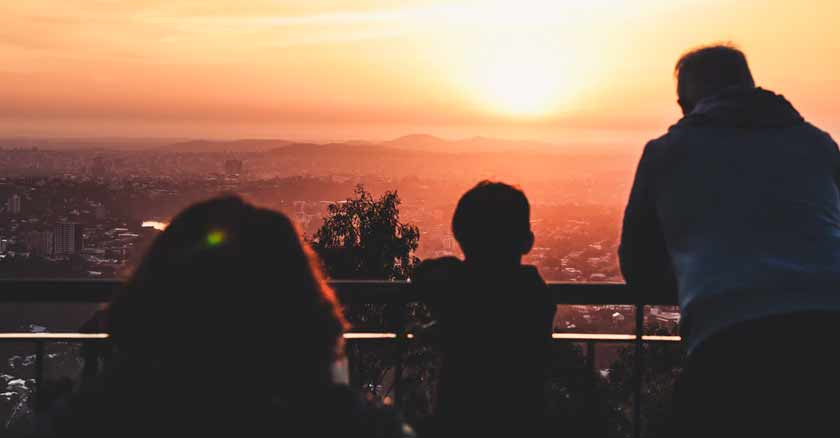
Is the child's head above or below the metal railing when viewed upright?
above

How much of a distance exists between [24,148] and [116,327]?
73674 millimetres

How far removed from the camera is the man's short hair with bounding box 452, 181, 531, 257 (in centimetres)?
231

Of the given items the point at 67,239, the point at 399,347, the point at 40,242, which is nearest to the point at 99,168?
the point at 40,242

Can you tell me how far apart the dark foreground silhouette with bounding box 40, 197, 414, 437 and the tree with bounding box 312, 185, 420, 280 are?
20017 mm

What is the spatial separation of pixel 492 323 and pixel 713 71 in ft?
4.04

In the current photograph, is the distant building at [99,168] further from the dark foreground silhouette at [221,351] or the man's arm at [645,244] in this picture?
the dark foreground silhouette at [221,351]

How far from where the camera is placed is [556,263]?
23.2 meters

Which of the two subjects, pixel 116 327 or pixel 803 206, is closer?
pixel 116 327

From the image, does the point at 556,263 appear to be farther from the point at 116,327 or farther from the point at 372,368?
the point at 116,327

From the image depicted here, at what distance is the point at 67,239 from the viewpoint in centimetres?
2762

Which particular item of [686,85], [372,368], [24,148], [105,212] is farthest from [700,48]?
[24,148]

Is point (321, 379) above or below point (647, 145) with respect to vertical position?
below

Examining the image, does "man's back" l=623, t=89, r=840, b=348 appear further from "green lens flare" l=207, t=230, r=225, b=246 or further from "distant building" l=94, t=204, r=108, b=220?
"distant building" l=94, t=204, r=108, b=220

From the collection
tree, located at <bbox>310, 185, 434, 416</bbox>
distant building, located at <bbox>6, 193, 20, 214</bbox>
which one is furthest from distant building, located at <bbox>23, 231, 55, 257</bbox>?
tree, located at <bbox>310, 185, 434, 416</bbox>
